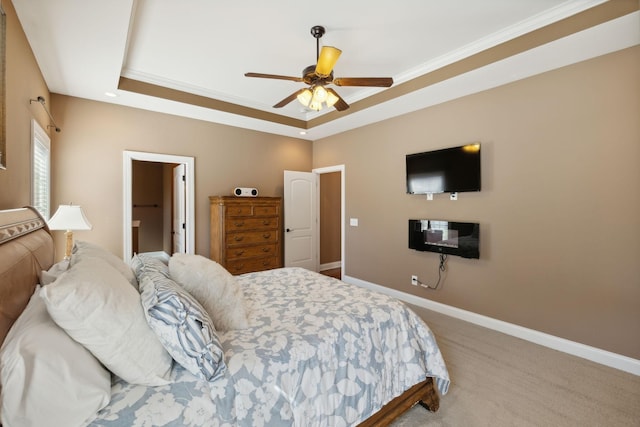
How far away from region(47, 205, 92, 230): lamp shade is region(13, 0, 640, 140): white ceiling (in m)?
1.34

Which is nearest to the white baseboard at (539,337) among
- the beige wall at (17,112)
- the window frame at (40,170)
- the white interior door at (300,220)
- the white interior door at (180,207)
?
the white interior door at (300,220)

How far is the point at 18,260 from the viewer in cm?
111

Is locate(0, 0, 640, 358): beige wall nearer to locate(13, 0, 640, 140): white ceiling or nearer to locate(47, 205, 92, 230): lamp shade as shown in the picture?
locate(13, 0, 640, 140): white ceiling

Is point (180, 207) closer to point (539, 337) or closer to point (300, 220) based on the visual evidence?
point (300, 220)

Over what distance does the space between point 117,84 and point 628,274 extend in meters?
5.15

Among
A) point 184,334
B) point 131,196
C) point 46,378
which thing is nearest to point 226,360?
point 184,334

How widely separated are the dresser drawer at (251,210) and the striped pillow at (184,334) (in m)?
2.91

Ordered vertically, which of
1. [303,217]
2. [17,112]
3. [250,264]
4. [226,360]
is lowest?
[250,264]

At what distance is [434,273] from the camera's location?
3613 mm

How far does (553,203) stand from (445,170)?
1085 mm

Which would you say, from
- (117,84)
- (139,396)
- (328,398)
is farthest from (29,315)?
(117,84)

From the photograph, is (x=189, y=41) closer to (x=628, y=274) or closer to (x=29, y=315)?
(x=29, y=315)

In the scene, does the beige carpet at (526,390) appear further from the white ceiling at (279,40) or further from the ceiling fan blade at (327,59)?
the white ceiling at (279,40)

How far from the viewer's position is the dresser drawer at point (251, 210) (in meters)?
4.03
